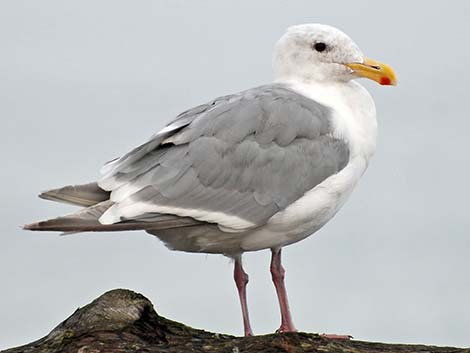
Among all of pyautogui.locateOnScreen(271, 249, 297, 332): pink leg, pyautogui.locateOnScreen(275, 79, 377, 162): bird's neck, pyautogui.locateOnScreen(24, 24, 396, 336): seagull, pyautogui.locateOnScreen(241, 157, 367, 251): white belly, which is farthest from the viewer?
pyautogui.locateOnScreen(271, 249, 297, 332): pink leg

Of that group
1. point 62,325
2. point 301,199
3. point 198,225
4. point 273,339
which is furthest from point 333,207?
point 62,325

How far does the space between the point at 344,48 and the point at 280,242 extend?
6.81 ft

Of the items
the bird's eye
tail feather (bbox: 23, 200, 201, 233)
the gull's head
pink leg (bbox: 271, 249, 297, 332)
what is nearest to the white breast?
the gull's head

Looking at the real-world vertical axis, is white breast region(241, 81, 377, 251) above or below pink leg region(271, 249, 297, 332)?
above

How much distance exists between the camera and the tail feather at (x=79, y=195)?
31.7 ft

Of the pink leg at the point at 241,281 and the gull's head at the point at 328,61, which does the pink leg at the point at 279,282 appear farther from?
the gull's head at the point at 328,61

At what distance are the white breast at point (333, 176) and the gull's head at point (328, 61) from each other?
0.11 m

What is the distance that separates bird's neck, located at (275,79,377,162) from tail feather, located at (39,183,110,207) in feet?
6.82

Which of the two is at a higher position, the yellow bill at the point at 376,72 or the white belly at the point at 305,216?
the yellow bill at the point at 376,72

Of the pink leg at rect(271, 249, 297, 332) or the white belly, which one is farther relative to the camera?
the pink leg at rect(271, 249, 297, 332)

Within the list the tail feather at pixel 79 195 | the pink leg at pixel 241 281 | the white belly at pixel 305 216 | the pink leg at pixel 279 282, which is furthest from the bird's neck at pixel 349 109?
the tail feather at pixel 79 195

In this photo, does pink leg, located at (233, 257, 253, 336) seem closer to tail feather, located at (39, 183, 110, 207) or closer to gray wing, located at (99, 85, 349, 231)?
gray wing, located at (99, 85, 349, 231)

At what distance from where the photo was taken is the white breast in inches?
378

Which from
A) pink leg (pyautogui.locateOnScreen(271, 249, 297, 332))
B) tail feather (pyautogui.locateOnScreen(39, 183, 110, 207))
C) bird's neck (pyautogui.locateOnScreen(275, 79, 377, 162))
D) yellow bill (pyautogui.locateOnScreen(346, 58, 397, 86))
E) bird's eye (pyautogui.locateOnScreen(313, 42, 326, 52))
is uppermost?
bird's eye (pyautogui.locateOnScreen(313, 42, 326, 52))
